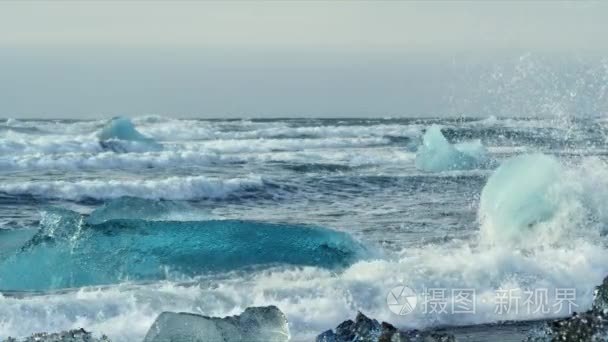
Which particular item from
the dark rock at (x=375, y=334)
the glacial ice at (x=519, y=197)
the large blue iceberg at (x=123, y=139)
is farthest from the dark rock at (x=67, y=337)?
the large blue iceberg at (x=123, y=139)

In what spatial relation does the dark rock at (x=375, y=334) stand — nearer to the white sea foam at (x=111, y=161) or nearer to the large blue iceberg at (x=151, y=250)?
the large blue iceberg at (x=151, y=250)

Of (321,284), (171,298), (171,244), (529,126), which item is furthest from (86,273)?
(529,126)

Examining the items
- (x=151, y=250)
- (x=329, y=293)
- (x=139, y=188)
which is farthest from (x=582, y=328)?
(x=139, y=188)

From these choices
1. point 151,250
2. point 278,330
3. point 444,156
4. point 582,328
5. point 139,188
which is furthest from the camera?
point 444,156

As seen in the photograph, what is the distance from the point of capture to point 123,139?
1252 inches

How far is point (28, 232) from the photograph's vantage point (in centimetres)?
1088

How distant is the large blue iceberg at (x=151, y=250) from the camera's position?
376 inches

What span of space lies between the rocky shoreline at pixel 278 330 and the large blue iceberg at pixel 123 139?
25.4 meters

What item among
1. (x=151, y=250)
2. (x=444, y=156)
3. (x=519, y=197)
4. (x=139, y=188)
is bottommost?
(x=151, y=250)

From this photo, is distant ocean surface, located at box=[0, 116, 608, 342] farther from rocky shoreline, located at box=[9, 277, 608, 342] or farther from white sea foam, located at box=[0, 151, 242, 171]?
white sea foam, located at box=[0, 151, 242, 171]

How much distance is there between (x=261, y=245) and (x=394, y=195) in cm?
804

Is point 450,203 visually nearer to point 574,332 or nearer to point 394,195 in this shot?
point 394,195

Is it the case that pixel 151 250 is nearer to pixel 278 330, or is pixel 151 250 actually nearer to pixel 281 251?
pixel 281 251

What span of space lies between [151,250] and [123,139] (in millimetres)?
22227
